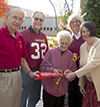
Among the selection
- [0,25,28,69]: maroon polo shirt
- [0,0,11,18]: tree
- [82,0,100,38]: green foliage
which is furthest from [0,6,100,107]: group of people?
[82,0,100,38]: green foliage

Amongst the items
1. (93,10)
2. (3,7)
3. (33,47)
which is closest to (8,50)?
(33,47)

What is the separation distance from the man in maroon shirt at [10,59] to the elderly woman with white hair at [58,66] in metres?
0.70

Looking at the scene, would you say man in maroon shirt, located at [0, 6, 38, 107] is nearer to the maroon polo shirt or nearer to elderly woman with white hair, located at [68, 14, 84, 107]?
the maroon polo shirt

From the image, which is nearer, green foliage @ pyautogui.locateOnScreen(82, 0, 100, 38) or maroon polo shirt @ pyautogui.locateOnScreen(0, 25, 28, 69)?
maroon polo shirt @ pyautogui.locateOnScreen(0, 25, 28, 69)

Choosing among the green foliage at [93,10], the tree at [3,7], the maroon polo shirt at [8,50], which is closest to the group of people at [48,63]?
the maroon polo shirt at [8,50]

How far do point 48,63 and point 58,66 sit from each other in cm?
22

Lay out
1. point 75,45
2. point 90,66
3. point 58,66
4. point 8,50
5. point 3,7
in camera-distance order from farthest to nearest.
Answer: point 3,7, point 75,45, point 58,66, point 90,66, point 8,50

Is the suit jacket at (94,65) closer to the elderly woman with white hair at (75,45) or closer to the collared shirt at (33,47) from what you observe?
the elderly woman with white hair at (75,45)

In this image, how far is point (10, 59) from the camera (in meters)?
2.28

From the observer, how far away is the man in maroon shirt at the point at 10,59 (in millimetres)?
2217

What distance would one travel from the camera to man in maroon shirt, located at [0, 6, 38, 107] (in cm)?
222

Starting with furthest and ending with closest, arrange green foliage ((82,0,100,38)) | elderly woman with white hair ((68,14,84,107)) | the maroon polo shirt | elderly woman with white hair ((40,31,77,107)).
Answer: green foliage ((82,0,100,38)) < elderly woman with white hair ((68,14,84,107)) < elderly woman with white hair ((40,31,77,107)) < the maroon polo shirt

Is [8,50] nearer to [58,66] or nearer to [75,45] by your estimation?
[58,66]

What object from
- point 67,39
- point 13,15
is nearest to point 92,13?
point 67,39
